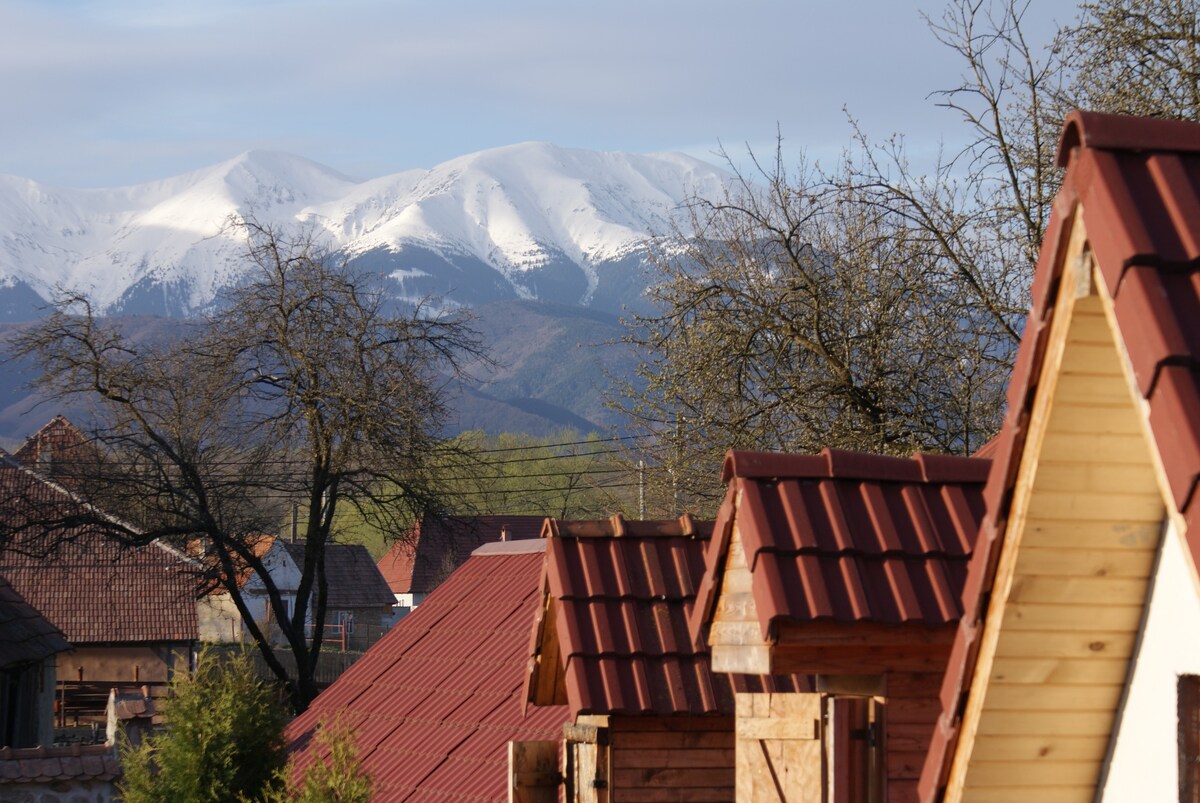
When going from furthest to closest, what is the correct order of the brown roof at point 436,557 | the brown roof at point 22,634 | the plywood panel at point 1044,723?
the brown roof at point 436,557 → the brown roof at point 22,634 → the plywood panel at point 1044,723

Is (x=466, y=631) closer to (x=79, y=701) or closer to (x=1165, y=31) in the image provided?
(x=1165, y=31)

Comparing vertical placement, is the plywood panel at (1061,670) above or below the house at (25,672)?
below

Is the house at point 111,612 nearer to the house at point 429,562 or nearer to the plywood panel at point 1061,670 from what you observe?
the house at point 429,562

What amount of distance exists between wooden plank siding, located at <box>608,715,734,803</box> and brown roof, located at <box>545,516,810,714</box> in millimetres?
247

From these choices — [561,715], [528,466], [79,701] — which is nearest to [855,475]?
[561,715]

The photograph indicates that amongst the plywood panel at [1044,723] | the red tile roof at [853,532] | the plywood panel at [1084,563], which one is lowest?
the plywood panel at [1044,723]

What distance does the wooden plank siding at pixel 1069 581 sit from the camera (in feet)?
9.04

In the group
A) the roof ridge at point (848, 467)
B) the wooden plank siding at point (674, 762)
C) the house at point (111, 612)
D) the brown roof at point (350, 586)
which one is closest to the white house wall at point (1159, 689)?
the roof ridge at point (848, 467)

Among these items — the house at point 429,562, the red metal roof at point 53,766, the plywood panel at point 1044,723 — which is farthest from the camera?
the house at point 429,562

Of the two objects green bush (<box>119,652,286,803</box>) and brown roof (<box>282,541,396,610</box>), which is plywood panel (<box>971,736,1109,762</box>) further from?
brown roof (<box>282,541,396,610</box>)

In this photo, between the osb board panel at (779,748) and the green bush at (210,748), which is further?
the green bush at (210,748)

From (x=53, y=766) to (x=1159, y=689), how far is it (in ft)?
45.3

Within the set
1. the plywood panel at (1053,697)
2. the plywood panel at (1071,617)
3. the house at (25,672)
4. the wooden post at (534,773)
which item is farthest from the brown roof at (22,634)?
the plywood panel at (1071,617)

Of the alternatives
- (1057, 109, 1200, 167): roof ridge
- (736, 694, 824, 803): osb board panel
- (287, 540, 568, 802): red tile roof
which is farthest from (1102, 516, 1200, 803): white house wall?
(287, 540, 568, 802): red tile roof
